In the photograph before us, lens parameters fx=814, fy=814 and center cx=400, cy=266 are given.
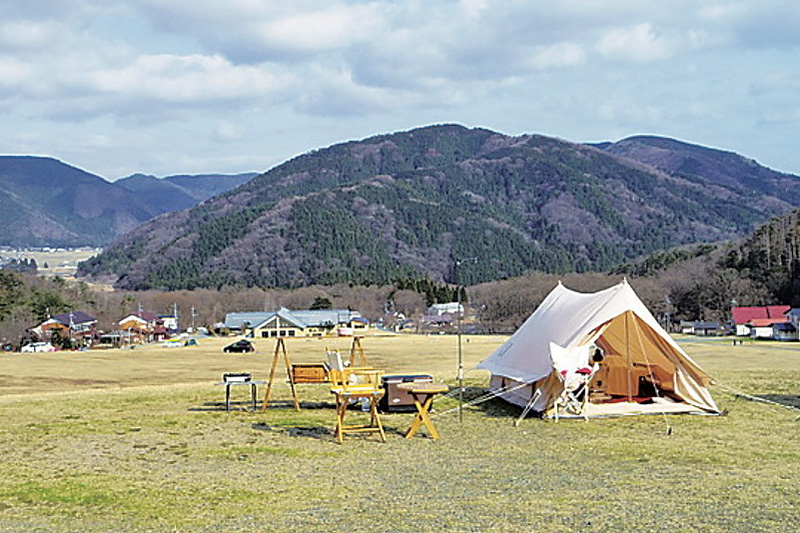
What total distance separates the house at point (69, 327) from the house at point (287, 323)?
1659 cm

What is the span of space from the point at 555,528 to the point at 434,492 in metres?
1.81

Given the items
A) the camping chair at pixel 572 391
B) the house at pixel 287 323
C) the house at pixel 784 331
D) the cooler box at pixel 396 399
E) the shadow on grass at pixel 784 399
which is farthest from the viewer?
the house at pixel 287 323

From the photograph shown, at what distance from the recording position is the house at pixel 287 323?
93.8 meters

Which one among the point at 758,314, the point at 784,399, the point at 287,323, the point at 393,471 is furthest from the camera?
the point at 287,323

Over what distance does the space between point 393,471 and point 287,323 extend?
282 feet

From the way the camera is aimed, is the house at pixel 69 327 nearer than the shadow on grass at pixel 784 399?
No

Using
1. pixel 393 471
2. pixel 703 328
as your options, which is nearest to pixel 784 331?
pixel 703 328

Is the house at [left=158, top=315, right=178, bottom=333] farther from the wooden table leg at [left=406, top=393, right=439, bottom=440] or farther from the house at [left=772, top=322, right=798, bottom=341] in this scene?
the wooden table leg at [left=406, top=393, right=439, bottom=440]

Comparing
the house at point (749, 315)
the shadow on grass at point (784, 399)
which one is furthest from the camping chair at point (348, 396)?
the house at point (749, 315)

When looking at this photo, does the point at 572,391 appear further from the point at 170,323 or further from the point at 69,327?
the point at 170,323

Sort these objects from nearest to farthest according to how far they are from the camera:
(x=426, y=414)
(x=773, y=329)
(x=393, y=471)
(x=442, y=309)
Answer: (x=393, y=471) < (x=426, y=414) < (x=773, y=329) < (x=442, y=309)

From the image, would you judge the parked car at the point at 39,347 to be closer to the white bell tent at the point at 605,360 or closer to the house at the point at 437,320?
the house at the point at 437,320

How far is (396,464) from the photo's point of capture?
1020 centimetres

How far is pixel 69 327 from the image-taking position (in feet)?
261
